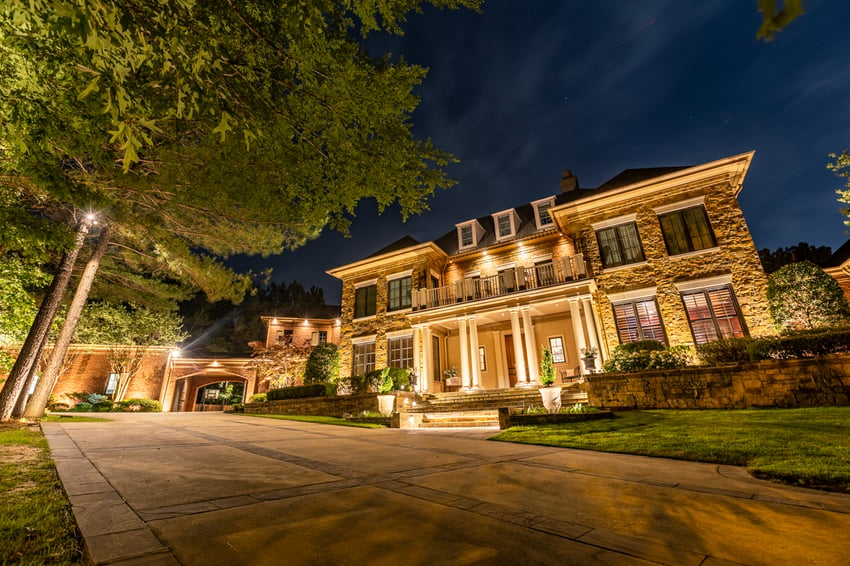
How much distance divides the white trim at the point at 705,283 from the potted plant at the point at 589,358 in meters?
3.88

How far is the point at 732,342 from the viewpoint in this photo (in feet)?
29.1

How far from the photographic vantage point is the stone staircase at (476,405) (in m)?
9.56

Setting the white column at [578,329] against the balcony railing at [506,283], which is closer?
the white column at [578,329]

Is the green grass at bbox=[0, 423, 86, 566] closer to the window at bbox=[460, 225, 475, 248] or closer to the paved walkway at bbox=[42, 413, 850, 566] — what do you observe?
the paved walkway at bbox=[42, 413, 850, 566]

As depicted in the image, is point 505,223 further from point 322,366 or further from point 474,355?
point 322,366

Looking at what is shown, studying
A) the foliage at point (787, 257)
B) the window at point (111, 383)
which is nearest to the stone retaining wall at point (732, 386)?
the foliage at point (787, 257)

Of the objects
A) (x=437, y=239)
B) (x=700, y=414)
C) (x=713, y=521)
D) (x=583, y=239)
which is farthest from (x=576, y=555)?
(x=437, y=239)

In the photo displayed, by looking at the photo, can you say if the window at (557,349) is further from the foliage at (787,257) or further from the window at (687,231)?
the foliage at (787,257)

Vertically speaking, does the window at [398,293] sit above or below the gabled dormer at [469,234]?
below

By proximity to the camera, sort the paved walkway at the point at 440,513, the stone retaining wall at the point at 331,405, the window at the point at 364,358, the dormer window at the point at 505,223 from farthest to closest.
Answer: the window at the point at 364,358 → the dormer window at the point at 505,223 → the stone retaining wall at the point at 331,405 → the paved walkway at the point at 440,513

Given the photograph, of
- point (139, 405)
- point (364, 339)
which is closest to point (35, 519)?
point (364, 339)

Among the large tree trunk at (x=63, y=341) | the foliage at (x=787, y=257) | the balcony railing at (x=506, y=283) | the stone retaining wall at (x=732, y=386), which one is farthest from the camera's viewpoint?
the foliage at (x=787, y=257)

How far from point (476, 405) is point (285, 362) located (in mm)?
13570

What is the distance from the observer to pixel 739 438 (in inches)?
186
